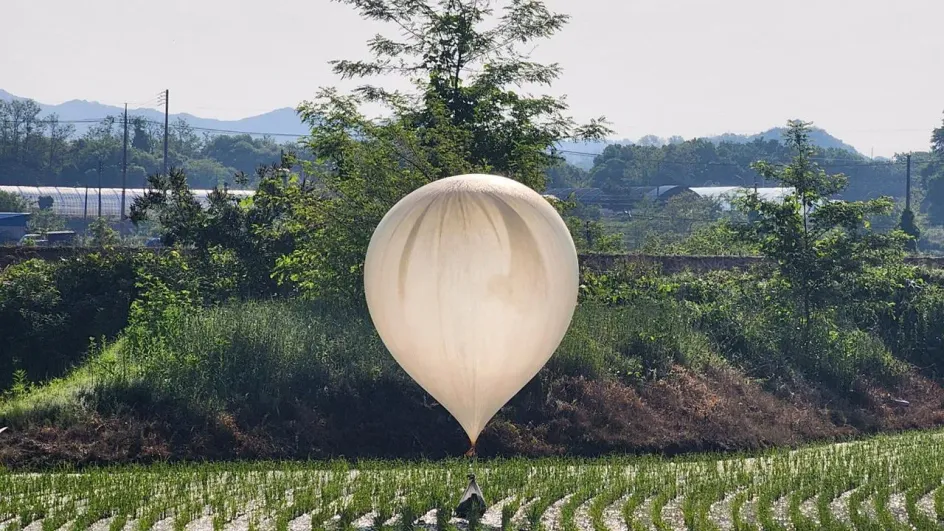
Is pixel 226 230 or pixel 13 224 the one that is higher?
pixel 226 230

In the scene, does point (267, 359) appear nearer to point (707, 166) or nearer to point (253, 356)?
point (253, 356)

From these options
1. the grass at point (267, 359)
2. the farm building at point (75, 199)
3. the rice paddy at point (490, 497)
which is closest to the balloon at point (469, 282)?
the rice paddy at point (490, 497)

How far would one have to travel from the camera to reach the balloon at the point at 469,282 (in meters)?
11.9

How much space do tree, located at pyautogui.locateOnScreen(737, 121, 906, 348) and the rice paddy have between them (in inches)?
399

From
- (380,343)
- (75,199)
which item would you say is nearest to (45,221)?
(75,199)

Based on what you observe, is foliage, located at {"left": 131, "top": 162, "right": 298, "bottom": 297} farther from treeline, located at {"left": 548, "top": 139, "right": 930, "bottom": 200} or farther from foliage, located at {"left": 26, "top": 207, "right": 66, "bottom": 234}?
treeline, located at {"left": 548, "top": 139, "right": 930, "bottom": 200}

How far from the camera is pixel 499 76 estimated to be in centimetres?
2712

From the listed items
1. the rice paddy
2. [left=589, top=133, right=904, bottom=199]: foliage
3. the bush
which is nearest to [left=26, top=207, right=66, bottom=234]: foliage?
[left=589, top=133, right=904, bottom=199]: foliage

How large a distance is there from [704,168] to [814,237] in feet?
350

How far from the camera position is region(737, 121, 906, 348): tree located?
2714cm

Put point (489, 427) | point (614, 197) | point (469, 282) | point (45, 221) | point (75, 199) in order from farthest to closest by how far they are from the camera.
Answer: point (75, 199)
point (614, 197)
point (45, 221)
point (489, 427)
point (469, 282)

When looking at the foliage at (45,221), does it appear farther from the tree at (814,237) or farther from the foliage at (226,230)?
the tree at (814,237)

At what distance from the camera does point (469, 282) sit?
11914 millimetres

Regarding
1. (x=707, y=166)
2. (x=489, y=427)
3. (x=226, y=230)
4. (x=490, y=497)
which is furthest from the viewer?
(x=707, y=166)
